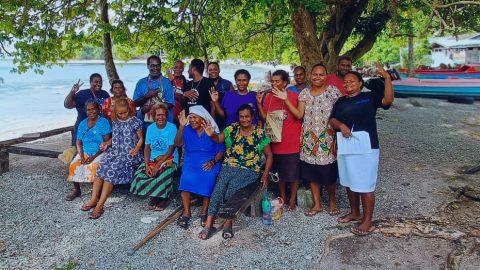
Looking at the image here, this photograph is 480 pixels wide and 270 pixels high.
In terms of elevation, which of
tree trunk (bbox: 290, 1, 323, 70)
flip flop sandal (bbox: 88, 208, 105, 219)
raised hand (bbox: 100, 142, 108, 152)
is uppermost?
tree trunk (bbox: 290, 1, 323, 70)

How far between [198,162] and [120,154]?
124 centimetres

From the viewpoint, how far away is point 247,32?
11.4 m

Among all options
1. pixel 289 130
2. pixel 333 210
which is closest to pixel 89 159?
pixel 289 130

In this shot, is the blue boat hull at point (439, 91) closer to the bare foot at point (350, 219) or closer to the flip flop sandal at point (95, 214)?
the bare foot at point (350, 219)

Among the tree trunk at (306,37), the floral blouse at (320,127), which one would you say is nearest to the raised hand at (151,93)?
the floral blouse at (320,127)

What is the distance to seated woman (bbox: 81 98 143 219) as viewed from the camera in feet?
16.8

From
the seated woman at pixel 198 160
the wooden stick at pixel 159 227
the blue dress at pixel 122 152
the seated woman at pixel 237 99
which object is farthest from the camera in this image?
the blue dress at pixel 122 152

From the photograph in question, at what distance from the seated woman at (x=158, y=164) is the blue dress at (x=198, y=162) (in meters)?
0.40

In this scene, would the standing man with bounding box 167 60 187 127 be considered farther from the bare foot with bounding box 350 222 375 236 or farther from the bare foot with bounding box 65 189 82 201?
the bare foot with bounding box 350 222 375 236

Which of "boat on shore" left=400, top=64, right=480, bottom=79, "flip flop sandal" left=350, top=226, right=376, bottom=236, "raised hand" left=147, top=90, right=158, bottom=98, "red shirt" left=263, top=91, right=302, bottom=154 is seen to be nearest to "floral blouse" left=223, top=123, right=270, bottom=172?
"red shirt" left=263, top=91, right=302, bottom=154

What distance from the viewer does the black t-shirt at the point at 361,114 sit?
411cm

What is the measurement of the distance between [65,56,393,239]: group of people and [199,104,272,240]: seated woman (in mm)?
12

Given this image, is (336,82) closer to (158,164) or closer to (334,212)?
(334,212)

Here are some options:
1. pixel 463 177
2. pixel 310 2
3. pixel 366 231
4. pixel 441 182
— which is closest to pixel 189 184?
pixel 366 231
